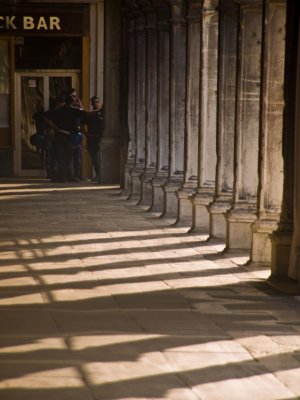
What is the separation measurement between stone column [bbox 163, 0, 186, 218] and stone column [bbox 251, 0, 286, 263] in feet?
19.4

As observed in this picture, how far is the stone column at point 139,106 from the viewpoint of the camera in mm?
23375

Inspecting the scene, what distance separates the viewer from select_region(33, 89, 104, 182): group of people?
2784 cm

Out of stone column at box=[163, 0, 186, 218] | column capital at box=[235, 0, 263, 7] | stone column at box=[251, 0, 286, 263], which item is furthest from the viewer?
stone column at box=[163, 0, 186, 218]

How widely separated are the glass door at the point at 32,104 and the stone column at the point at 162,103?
10.2 metres

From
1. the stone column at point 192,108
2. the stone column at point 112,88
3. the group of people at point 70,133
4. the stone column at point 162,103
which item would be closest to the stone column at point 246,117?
the stone column at point 192,108

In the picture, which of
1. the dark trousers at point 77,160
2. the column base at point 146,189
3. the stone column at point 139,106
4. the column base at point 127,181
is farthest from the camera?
the dark trousers at point 77,160

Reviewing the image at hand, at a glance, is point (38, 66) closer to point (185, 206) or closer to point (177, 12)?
point (177, 12)

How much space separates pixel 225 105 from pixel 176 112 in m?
3.96

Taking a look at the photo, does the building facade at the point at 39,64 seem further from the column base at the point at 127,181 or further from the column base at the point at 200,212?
the column base at the point at 200,212

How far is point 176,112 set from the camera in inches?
752

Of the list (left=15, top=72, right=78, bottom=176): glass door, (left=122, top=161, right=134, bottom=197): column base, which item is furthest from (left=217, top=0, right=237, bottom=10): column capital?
(left=15, top=72, right=78, bottom=176): glass door

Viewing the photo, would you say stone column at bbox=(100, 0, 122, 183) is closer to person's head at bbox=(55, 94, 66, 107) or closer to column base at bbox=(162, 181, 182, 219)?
person's head at bbox=(55, 94, 66, 107)

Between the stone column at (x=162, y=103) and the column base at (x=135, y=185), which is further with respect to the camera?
the column base at (x=135, y=185)

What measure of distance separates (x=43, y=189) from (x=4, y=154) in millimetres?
5382
